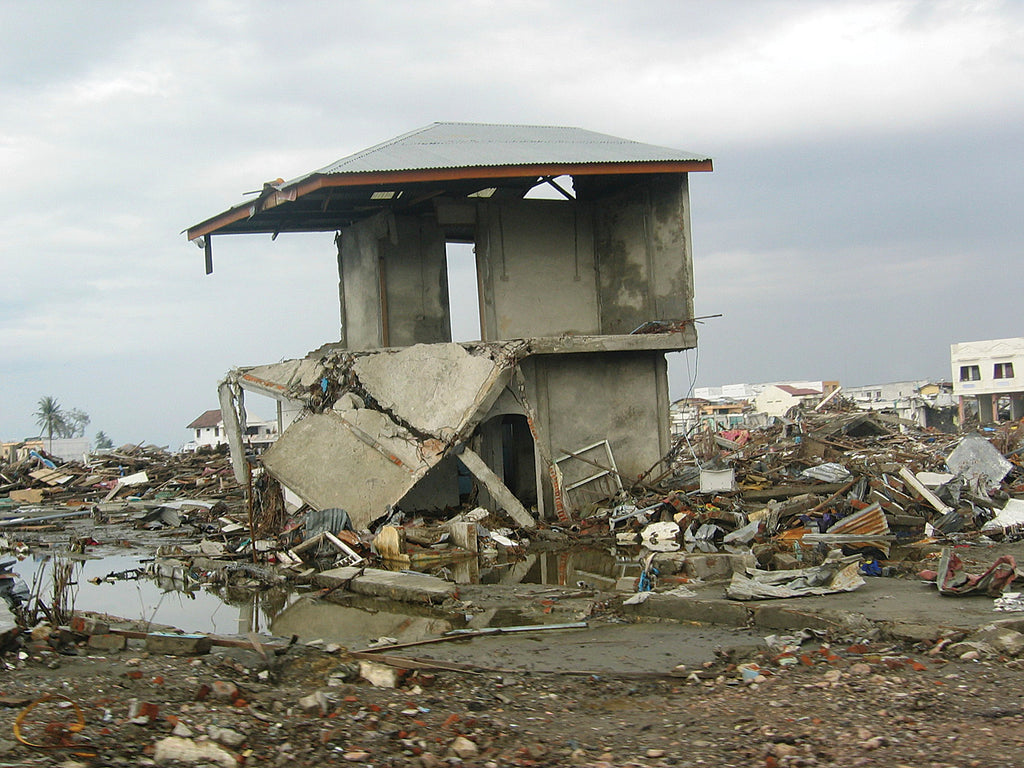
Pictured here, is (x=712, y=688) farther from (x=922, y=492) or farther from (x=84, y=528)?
(x=84, y=528)

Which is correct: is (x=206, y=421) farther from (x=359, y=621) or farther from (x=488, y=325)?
(x=359, y=621)

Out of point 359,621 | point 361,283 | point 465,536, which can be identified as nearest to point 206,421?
point 361,283

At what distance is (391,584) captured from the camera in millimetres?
11328

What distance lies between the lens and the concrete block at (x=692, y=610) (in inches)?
353

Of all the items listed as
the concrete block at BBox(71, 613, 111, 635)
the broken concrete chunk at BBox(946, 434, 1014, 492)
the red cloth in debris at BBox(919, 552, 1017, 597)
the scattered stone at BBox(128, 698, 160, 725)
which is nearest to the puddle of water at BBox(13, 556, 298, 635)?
the concrete block at BBox(71, 613, 111, 635)

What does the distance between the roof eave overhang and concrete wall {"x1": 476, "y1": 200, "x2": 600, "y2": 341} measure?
1795 millimetres

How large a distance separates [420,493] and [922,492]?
894cm

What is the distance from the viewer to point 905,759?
481cm

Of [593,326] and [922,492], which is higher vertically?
[593,326]

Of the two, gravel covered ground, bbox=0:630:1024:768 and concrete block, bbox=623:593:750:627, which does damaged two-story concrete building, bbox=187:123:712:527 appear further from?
gravel covered ground, bbox=0:630:1024:768

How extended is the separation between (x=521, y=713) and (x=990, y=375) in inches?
2580

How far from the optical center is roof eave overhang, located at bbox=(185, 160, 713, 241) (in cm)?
1670

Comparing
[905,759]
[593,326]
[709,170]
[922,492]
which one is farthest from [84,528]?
[905,759]

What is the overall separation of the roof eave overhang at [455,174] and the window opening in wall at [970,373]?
53.7m
